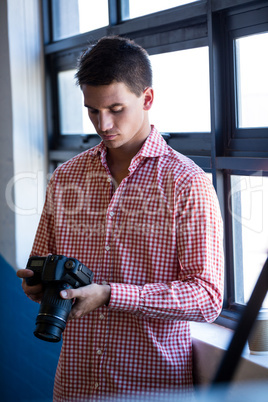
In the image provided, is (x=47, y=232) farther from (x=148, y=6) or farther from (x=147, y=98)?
(x=148, y=6)

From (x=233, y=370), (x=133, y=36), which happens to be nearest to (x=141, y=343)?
(x=233, y=370)

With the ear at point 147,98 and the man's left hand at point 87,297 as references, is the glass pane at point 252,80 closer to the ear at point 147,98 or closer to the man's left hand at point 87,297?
the ear at point 147,98

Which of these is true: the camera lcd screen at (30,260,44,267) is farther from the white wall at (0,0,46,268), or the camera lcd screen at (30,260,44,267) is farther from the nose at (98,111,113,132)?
the white wall at (0,0,46,268)

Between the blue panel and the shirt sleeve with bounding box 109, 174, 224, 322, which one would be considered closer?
the shirt sleeve with bounding box 109, 174, 224, 322

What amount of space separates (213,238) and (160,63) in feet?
2.99

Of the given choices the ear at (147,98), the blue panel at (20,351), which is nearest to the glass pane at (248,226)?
the ear at (147,98)

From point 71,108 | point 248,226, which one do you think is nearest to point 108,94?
point 248,226

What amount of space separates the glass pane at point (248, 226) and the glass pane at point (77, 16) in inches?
41.1

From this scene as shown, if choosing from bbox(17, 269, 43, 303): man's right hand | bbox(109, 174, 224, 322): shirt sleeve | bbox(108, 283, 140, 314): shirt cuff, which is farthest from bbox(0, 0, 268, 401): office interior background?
bbox(17, 269, 43, 303): man's right hand

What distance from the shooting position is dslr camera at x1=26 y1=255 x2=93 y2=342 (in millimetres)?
1250

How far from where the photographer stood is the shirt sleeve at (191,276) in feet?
4.18

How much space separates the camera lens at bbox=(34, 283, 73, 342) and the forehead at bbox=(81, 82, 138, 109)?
1.57 ft

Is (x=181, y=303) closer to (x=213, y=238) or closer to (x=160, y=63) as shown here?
(x=213, y=238)

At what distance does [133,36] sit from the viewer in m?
2.08
